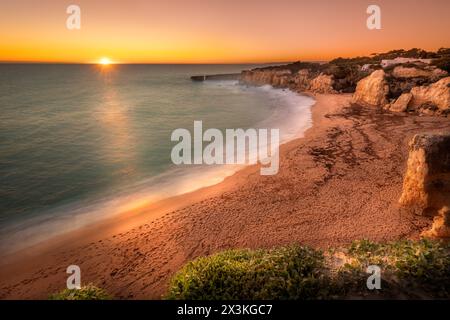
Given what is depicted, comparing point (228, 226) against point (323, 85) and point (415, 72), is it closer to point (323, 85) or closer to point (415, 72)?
point (323, 85)

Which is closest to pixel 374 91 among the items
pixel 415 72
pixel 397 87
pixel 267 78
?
pixel 397 87

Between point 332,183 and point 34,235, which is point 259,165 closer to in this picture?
point 332,183

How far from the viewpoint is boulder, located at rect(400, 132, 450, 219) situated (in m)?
9.73

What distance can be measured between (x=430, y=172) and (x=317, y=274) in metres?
6.69

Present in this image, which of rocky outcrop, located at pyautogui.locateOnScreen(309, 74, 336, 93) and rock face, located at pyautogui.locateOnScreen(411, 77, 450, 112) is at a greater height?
rocky outcrop, located at pyautogui.locateOnScreen(309, 74, 336, 93)

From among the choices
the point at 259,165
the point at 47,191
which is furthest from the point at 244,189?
the point at 47,191

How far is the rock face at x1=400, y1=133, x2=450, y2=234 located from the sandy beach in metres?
0.68

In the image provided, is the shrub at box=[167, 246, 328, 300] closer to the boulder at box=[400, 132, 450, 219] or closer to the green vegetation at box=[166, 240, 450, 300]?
the green vegetation at box=[166, 240, 450, 300]

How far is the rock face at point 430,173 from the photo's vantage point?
9719 mm

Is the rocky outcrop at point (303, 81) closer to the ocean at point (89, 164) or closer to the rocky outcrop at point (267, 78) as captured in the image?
the rocky outcrop at point (267, 78)

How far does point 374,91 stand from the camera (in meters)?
34.9

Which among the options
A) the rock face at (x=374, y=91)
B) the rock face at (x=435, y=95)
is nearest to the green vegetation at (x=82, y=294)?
the rock face at (x=435, y=95)

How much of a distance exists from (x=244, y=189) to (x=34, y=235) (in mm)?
9545

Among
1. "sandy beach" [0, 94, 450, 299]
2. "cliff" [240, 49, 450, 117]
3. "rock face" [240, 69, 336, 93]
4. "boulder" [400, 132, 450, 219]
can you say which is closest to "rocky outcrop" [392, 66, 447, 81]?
→ "cliff" [240, 49, 450, 117]
